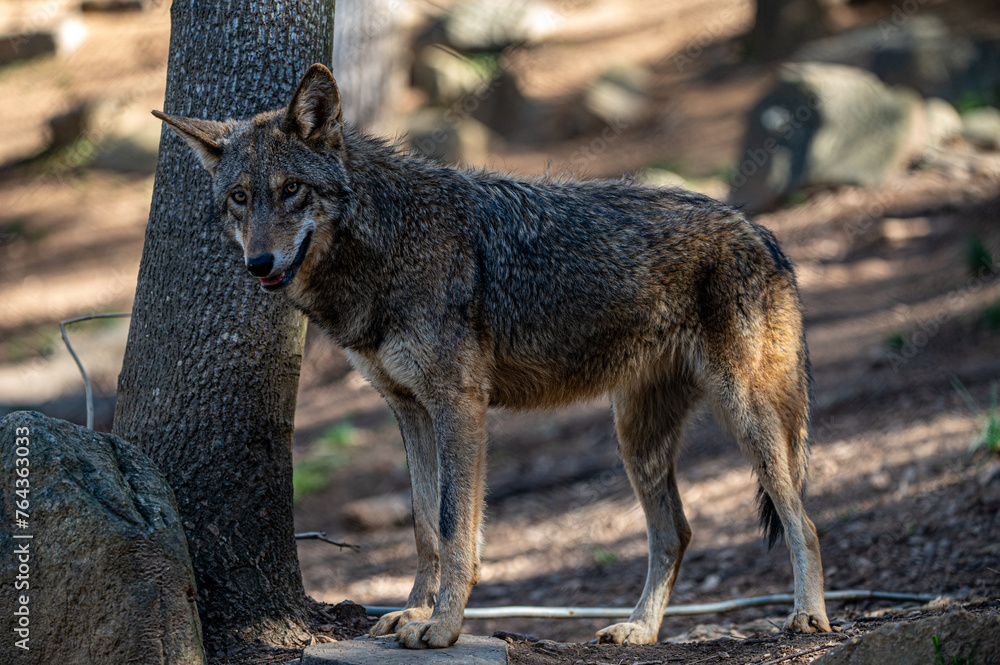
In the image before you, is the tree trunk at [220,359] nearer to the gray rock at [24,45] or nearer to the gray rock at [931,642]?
the gray rock at [931,642]

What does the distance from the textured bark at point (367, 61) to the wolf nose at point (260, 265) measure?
7.28m

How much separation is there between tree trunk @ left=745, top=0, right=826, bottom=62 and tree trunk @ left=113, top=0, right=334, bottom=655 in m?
15.0

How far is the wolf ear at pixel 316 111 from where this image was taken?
11.8 feet

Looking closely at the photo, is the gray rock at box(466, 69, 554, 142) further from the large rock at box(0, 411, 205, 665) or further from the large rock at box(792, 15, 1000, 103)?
the large rock at box(0, 411, 205, 665)

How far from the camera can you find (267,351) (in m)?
4.02

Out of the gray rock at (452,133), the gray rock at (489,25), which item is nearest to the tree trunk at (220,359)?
the gray rock at (452,133)

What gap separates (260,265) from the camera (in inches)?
135

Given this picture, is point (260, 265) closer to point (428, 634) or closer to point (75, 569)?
point (75, 569)

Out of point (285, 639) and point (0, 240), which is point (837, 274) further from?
point (0, 240)

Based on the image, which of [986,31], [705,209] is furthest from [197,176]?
[986,31]

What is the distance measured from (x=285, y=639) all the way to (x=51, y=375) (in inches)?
318

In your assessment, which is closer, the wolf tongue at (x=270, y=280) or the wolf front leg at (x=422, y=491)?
the wolf tongue at (x=270, y=280)

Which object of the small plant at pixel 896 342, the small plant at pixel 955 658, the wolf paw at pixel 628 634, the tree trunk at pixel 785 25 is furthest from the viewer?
the tree trunk at pixel 785 25

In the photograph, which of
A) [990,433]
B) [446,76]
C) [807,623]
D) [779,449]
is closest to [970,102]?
[990,433]
